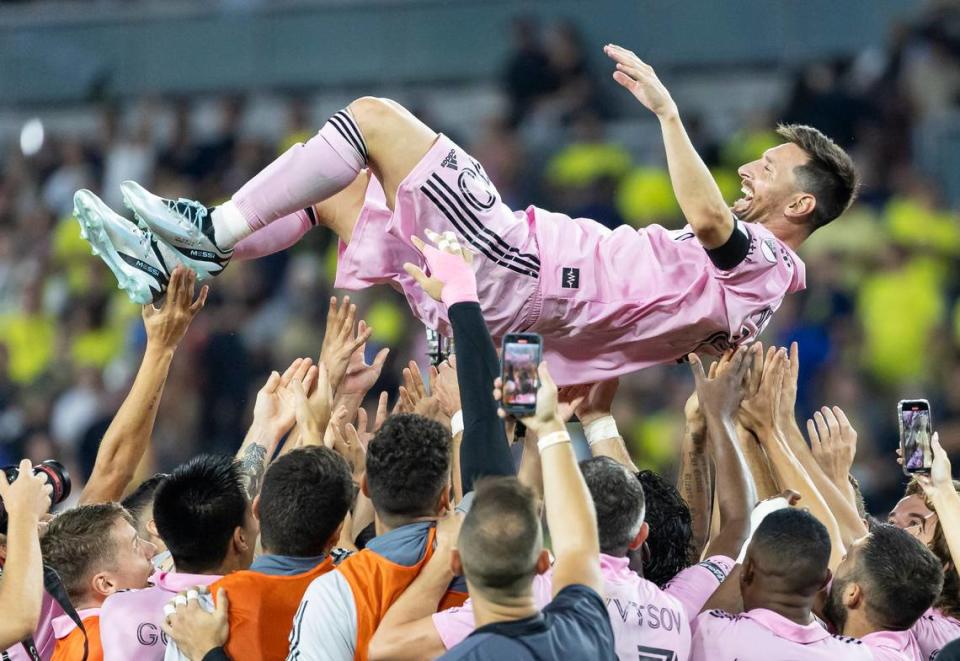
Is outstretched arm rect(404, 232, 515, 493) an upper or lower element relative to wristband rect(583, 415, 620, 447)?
upper

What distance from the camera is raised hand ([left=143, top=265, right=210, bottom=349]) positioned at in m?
4.32

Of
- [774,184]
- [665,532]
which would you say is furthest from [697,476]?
[774,184]

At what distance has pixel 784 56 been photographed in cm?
962

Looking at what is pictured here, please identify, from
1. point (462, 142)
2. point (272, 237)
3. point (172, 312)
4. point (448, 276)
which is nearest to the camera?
point (448, 276)

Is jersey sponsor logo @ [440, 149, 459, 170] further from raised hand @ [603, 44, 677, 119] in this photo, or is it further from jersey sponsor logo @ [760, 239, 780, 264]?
jersey sponsor logo @ [760, 239, 780, 264]

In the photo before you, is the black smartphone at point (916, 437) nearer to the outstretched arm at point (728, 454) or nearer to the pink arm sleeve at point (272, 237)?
the outstretched arm at point (728, 454)

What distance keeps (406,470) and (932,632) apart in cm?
143

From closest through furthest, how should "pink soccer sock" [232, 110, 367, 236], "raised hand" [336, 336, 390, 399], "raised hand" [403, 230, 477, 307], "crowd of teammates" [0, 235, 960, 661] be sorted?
"crowd of teammates" [0, 235, 960, 661] → "raised hand" [403, 230, 477, 307] → "pink soccer sock" [232, 110, 367, 236] → "raised hand" [336, 336, 390, 399]

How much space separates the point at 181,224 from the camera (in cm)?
424

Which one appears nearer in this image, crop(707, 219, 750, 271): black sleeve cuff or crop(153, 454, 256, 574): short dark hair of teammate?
crop(153, 454, 256, 574): short dark hair of teammate

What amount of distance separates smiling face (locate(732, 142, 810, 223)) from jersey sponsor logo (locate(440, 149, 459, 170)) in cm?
99

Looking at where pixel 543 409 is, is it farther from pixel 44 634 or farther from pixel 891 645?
pixel 44 634

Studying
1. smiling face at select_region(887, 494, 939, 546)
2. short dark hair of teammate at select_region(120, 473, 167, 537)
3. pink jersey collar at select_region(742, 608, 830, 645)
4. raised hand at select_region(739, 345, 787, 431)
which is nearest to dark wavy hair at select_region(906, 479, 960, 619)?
smiling face at select_region(887, 494, 939, 546)

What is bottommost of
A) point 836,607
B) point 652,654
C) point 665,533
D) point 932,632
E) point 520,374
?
point 932,632
